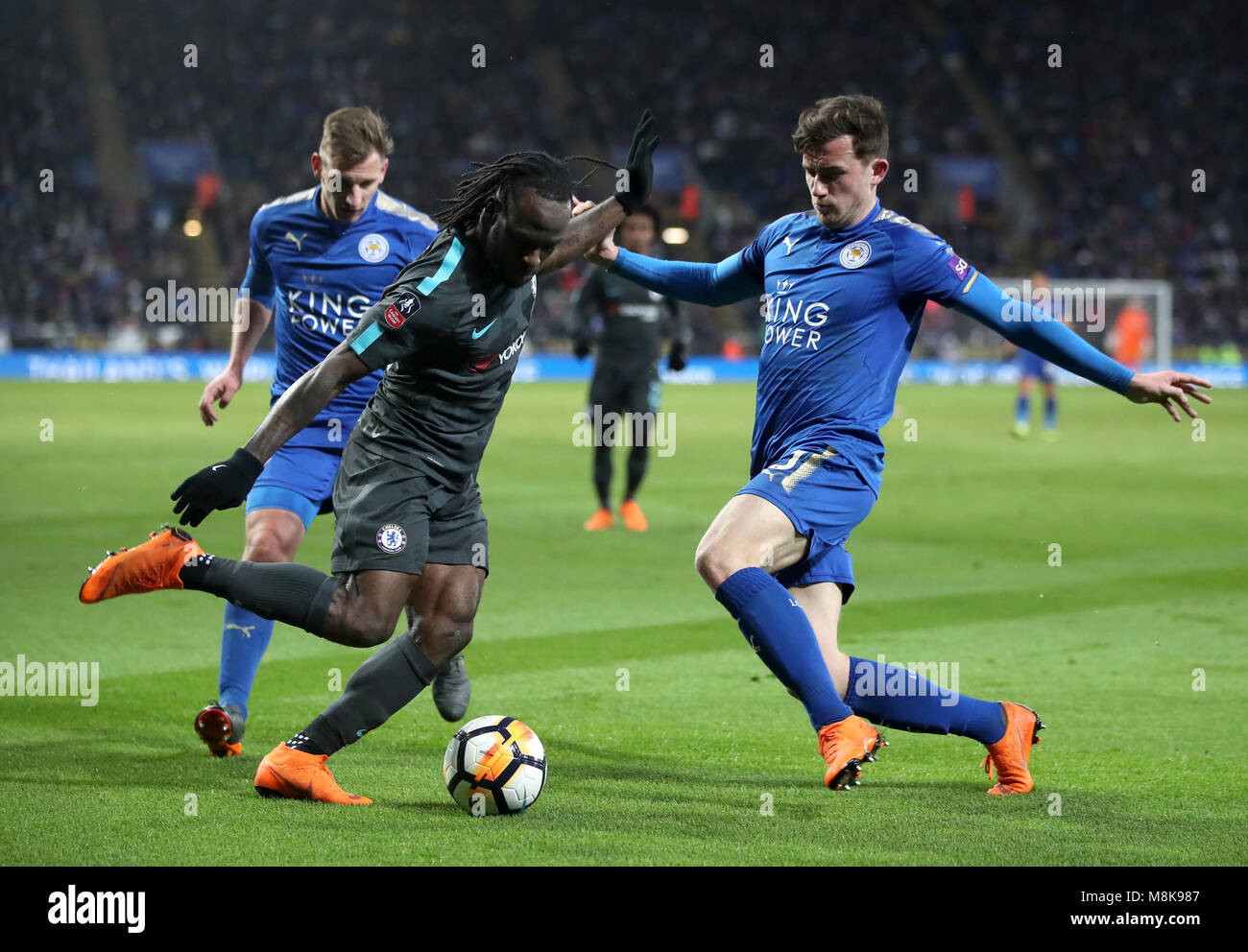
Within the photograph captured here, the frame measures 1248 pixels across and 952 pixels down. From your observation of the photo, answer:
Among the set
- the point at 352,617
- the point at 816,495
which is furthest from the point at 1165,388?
the point at 352,617

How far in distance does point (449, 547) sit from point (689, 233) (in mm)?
34816

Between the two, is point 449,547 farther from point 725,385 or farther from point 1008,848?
→ point 725,385

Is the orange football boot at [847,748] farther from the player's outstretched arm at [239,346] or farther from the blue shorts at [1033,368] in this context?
the blue shorts at [1033,368]

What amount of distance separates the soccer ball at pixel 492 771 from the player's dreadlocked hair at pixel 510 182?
1532 mm

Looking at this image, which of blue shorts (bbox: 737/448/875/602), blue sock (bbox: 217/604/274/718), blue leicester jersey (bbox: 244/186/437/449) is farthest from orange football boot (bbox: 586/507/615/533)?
blue shorts (bbox: 737/448/875/602)

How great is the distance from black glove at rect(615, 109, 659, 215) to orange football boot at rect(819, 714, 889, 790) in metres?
1.70

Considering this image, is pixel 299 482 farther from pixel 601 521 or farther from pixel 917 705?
pixel 601 521

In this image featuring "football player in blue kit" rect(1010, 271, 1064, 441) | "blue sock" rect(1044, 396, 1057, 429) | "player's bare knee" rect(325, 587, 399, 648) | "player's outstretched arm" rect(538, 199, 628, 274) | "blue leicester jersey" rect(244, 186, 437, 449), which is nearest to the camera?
"player's bare knee" rect(325, 587, 399, 648)

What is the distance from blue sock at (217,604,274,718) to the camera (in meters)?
5.32

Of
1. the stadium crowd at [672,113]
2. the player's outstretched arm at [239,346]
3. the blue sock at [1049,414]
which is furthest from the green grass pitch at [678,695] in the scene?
the stadium crowd at [672,113]

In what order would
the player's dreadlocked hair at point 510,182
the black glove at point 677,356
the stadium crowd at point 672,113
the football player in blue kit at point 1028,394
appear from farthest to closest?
the stadium crowd at point 672,113 < the football player in blue kit at point 1028,394 < the black glove at point 677,356 < the player's dreadlocked hair at point 510,182

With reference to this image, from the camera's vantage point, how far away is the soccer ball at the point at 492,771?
4391mm

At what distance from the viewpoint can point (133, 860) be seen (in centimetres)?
389

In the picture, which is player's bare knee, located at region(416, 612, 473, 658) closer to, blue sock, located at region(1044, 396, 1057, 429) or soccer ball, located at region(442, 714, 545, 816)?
soccer ball, located at region(442, 714, 545, 816)
